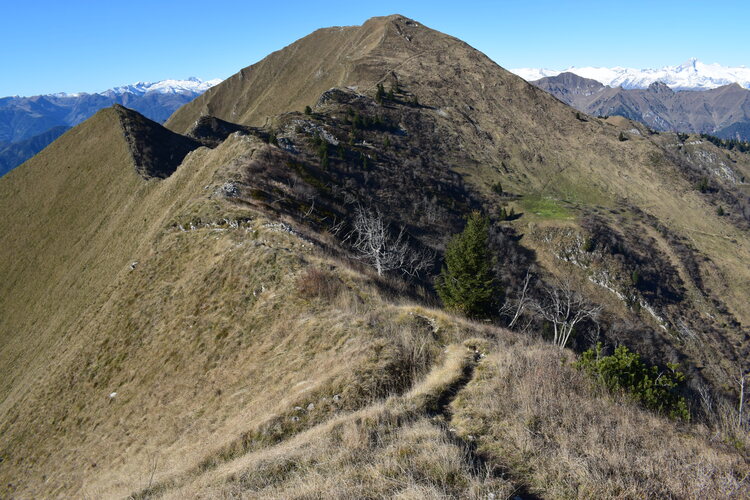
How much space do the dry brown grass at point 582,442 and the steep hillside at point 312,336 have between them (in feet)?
0.17

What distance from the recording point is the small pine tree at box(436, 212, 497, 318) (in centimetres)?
2688

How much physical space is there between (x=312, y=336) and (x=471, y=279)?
48.1ft

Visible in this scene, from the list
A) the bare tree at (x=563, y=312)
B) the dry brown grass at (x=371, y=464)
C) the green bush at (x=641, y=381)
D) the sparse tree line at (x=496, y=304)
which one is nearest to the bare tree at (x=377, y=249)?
the sparse tree line at (x=496, y=304)

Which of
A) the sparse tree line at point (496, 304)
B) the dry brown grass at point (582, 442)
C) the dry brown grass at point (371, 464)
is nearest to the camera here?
the dry brown grass at point (582, 442)

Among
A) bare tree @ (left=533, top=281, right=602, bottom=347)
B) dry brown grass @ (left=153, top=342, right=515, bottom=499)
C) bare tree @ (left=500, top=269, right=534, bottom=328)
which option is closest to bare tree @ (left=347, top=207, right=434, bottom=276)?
bare tree @ (left=500, top=269, right=534, bottom=328)

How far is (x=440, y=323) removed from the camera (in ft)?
55.2

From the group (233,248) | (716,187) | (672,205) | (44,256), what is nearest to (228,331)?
(233,248)

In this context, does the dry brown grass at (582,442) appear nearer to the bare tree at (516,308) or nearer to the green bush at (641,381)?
the green bush at (641,381)

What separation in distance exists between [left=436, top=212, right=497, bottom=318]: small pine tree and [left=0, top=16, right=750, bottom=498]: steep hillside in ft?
10.9

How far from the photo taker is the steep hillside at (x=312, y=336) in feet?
27.1

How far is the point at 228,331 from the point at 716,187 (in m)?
174

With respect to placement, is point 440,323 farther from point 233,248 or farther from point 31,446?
point 31,446

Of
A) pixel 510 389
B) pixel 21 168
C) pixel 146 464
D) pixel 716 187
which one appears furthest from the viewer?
pixel 716 187

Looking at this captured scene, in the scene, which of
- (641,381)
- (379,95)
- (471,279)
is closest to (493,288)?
(471,279)
